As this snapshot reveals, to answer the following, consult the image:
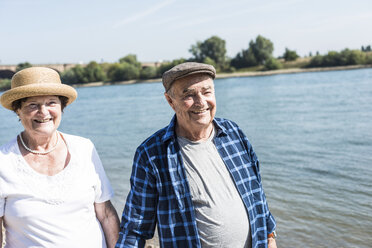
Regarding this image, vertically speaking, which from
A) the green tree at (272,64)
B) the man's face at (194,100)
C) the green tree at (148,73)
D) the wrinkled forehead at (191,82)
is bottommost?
the man's face at (194,100)

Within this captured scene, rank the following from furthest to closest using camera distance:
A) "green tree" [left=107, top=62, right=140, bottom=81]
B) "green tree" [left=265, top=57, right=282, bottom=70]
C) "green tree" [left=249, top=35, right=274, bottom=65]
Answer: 1. "green tree" [left=107, top=62, right=140, bottom=81]
2. "green tree" [left=249, top=35, right=274, bottom=65]
3. "green tree" [left=265, top=57, right=282, bottom=70]

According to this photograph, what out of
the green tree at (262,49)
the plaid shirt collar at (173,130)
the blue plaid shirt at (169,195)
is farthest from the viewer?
the green tree at (262,49)

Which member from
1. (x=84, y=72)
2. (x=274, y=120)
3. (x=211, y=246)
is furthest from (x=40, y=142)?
(x=84, y=72)

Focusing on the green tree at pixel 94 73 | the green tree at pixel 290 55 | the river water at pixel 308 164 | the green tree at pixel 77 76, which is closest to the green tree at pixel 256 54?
the green tree at pixel 290 55

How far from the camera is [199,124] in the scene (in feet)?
8.27

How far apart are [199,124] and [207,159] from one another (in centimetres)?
24

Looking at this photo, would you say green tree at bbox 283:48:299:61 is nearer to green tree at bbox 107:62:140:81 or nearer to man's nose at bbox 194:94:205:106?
green tree at bbox 107:62:140:81

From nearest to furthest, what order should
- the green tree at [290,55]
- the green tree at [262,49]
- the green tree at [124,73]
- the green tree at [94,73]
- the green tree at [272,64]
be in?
1. the green tree at [272,64]
2. the green tree at [290,55]
3. the green tree at [262,49]
4. the green tree at [124,73]
5. the green tree at [94,73]

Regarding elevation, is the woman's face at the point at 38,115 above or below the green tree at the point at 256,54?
below

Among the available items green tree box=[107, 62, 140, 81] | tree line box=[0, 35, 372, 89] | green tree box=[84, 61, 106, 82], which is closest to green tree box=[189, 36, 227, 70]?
tree line box=[0, 35, 372, 89]

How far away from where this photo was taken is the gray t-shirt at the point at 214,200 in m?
2.45

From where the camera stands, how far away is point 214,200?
8.11 ft

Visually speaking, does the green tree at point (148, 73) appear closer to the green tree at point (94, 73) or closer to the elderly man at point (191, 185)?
the green tree at point (94, 73)

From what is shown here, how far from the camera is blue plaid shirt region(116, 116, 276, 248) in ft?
7.89
